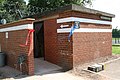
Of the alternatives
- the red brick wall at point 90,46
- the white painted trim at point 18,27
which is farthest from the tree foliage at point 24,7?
the white painted trim at point 18,27

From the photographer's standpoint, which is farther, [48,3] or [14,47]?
[48,3]

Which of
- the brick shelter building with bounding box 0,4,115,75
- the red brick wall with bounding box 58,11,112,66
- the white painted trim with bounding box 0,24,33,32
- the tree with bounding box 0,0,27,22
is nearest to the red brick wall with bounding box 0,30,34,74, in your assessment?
the brick shelter building with bounding box 0,4,115,75

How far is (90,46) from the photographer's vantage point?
10.6m

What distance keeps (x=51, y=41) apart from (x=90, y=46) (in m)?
2.13

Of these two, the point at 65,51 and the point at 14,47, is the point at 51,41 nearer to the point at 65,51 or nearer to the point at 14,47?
the point at 65,51

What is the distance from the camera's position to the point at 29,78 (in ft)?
26.8

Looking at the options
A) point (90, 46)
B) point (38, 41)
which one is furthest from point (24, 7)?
point (90, 46)

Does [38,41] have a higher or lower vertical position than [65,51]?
higher

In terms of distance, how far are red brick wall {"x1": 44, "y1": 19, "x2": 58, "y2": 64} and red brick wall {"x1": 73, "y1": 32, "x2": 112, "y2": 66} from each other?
1258 mm

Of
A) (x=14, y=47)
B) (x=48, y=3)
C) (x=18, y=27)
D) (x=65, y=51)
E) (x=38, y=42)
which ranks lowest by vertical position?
(x=65, y=51)

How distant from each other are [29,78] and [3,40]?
446cm

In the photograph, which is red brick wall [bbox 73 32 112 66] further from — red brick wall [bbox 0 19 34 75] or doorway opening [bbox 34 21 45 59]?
doorway opening [bbox 34 21 45 59]

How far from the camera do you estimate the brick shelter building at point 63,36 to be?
9.16 m

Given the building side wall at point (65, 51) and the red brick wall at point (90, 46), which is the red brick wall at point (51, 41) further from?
the red brick wall at point (90, 46)
